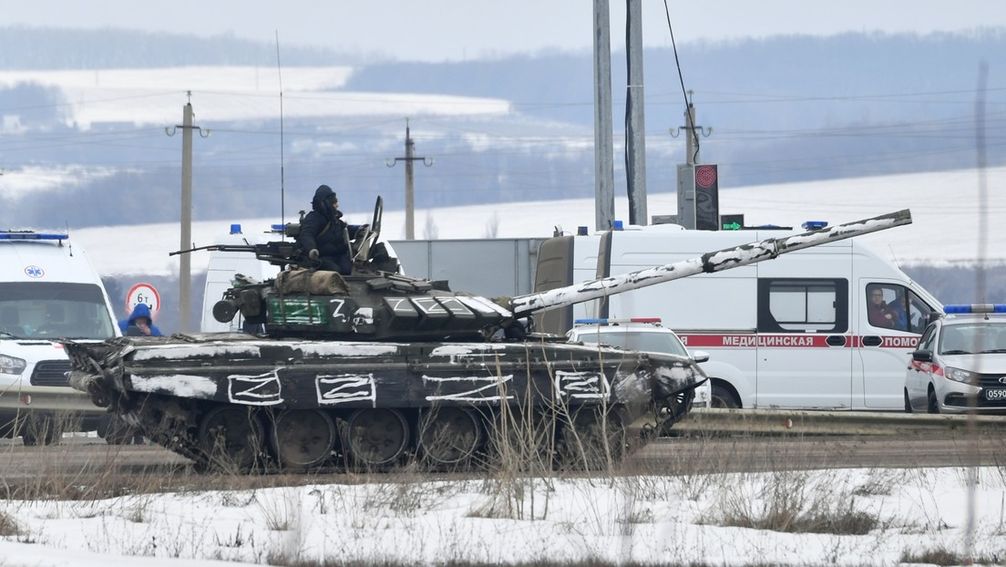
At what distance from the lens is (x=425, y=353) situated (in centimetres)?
1346

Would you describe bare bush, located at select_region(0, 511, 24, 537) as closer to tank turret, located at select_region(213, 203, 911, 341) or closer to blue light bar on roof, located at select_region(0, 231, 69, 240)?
tank turret, located at select_region(213, 203, 911, 341)

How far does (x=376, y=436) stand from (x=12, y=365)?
5084mm

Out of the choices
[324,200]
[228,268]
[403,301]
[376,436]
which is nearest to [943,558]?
[376,436]

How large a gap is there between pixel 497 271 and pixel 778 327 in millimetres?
6245

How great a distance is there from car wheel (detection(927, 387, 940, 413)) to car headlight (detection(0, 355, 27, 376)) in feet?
33.7

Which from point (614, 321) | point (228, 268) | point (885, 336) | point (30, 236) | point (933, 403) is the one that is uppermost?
point (30, 236)

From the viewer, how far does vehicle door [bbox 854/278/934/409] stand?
65.4 feet

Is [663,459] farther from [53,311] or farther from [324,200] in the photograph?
[53,311]

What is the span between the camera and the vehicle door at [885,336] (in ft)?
65.4

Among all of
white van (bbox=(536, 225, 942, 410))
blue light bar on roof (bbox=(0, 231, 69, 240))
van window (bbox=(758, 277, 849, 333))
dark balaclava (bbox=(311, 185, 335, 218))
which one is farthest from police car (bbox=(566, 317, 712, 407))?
blue light bar on roof (bbox=(0, 231, 69, 240))

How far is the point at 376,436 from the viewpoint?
1366 centimetres

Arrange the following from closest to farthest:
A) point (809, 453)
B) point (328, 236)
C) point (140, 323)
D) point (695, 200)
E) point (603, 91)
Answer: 1. point (809, 453)
2. point (328, 236)
3. point (140, 323)
4. point (603, 91)
5. point (695, 200)

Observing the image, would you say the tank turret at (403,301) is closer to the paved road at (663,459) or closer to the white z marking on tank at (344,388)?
the white z marking on tank at (344,388)

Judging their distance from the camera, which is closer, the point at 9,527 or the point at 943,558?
the point at 943,558
